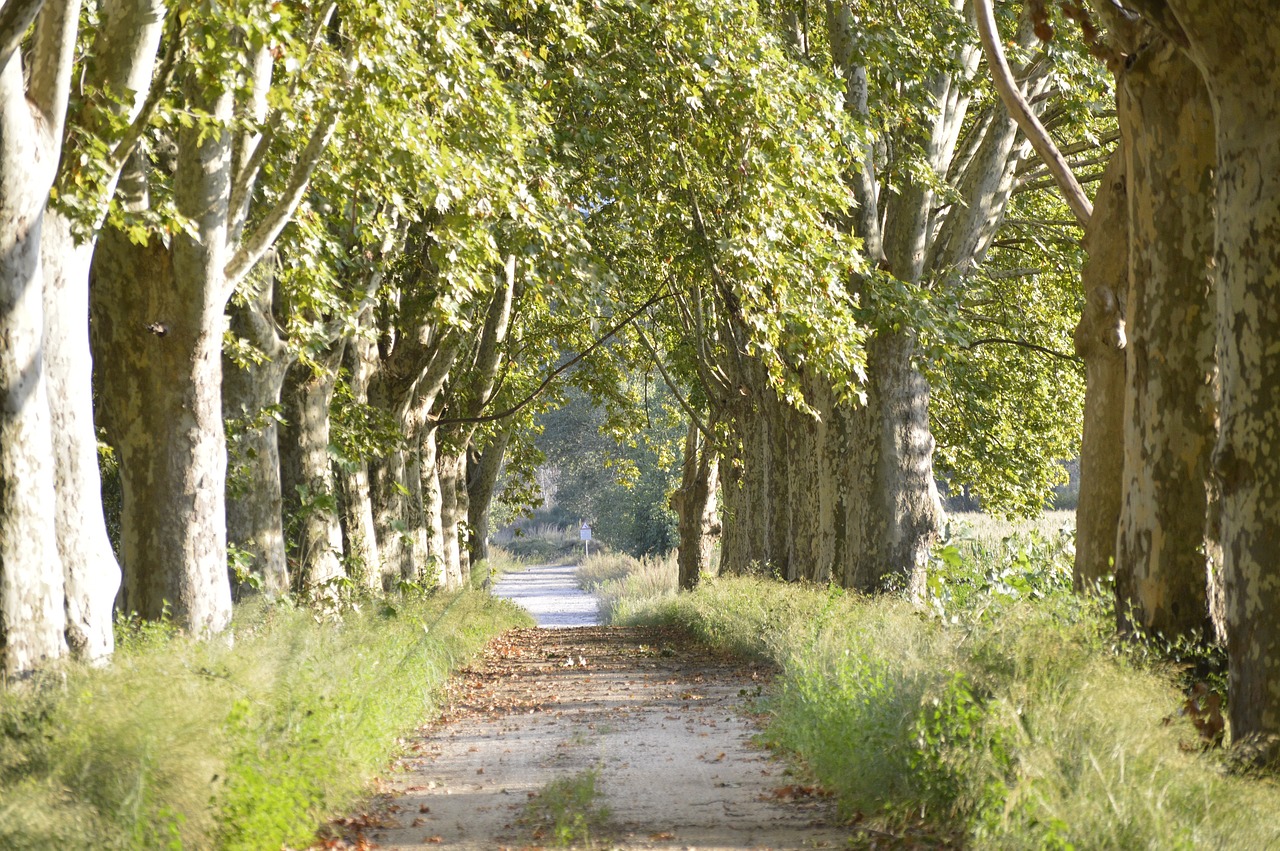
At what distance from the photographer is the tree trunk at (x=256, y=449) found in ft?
40.9

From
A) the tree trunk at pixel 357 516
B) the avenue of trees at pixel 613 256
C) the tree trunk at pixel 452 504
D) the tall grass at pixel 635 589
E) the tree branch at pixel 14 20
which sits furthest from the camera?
the tall grass at pixel 635 589

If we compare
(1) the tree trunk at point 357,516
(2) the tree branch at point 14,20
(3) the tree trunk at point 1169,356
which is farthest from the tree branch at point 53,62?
(1) the tree trunk at point 357,516

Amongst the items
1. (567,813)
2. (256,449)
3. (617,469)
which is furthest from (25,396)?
(617,469)

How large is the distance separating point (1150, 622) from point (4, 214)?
6.91 meters

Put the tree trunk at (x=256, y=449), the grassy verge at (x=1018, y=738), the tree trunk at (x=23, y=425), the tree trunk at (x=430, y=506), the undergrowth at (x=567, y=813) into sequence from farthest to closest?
the tree trunk at (x=430, y=506) → the tree trunk at (x=256, y=449) → the tree trunk at (x=23, y=425) → the undergrowth at (x=567, y=813) → the grassy verge at (x=1018, y=738)

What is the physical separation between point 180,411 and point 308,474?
5420mm

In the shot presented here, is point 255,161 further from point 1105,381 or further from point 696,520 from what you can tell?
point 696,520

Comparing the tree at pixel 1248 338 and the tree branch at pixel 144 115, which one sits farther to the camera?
the tree branch at pixel 144 115

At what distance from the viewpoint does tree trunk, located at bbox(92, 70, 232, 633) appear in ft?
31.0

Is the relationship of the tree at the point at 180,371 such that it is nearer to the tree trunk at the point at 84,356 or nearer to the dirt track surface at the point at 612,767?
the tree trunk at the point at 84,356

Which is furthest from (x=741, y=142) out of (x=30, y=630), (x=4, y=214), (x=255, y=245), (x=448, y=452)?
(x=448, y=452)

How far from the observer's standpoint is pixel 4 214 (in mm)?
6781

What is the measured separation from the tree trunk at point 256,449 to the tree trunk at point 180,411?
2562mm

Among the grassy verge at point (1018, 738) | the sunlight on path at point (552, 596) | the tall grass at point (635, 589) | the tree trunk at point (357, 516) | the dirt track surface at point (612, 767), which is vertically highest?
the tree trunk at point (357, 516)
